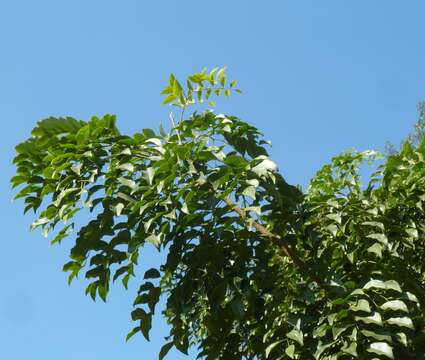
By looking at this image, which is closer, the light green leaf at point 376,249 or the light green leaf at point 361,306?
the light green leaf at point 361,306

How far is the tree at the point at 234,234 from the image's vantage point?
7.88ft

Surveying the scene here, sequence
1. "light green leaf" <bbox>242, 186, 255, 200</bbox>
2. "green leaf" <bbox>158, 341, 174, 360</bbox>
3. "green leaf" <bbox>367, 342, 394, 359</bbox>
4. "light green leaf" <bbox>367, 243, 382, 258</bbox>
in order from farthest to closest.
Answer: "green leaf" <bbox>158, 341, 174, 360</bbox> < "light green leaf" <bbox>367, 243, 382, 258</bbox> < "light green leaf" <bbox>242, 186, 255, 200</bbox> < "green leaf" <bbox>367, 342, 394, 359</bbox>

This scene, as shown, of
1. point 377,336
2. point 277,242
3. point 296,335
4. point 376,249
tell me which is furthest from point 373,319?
point 277,242

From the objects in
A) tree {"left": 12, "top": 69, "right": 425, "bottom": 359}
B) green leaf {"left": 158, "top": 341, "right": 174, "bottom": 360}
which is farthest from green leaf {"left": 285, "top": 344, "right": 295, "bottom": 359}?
green leaf {"left": 158, "top": 341, "right": 174, "bottom": 360}

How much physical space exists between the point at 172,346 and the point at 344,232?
0.77 m

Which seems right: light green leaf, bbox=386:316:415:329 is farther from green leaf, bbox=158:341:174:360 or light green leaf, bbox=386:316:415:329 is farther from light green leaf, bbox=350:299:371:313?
green leaf, bbox=158:341:174:360

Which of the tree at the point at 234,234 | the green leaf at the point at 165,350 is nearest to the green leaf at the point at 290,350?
the tree at the point at 234,234

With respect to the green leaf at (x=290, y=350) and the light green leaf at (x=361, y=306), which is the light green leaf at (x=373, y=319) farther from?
the green leaf at (x=290, y=350)

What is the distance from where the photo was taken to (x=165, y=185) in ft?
8.10

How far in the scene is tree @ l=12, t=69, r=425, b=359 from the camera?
240cm

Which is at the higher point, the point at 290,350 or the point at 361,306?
the point at 361,306

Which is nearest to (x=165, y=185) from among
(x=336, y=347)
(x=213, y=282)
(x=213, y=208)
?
(x=213, y=208)

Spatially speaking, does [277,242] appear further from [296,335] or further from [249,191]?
[296,335]

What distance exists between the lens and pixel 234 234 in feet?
8.54
